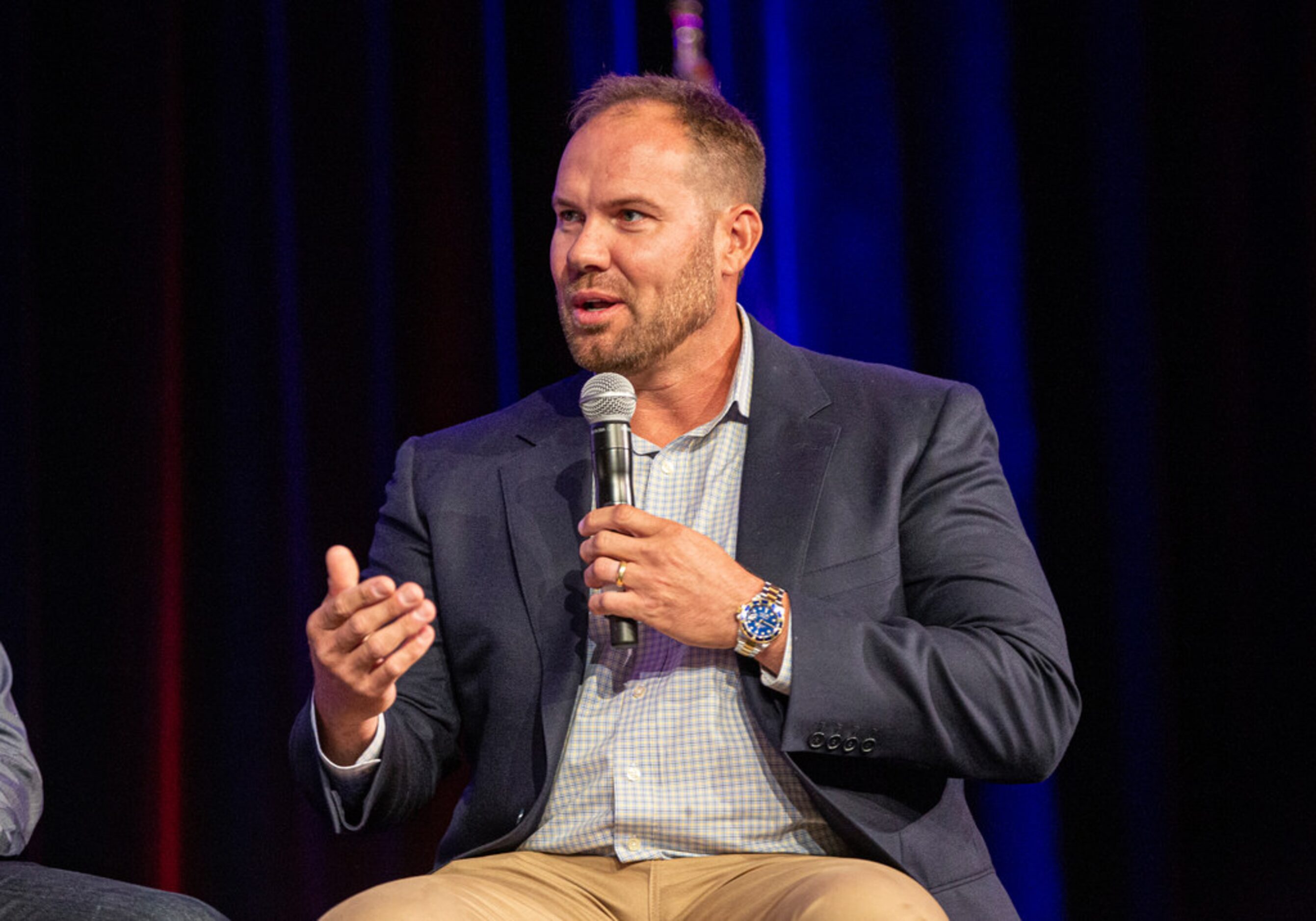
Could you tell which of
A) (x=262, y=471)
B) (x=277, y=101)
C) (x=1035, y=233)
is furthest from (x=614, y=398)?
(x=277, y=101)

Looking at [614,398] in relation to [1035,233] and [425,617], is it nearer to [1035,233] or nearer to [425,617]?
[425,617]

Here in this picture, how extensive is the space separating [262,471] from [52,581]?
1.63ft

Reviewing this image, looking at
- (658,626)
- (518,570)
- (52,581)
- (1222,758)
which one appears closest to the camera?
(658,626)

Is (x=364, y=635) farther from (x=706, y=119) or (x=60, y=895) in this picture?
(x=706, y=119)

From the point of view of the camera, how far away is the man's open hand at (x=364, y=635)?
1645 millimetres

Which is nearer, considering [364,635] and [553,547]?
[364,635]

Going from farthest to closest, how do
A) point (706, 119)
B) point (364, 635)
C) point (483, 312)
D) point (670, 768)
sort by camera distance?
point (483, 312) → point (706, 119) → point (670, 768) → point (364, 635)

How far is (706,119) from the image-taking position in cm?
241

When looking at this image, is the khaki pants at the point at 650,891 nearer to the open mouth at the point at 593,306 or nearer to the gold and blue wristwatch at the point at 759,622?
the gold and blue wristwatch at the point at 759,622

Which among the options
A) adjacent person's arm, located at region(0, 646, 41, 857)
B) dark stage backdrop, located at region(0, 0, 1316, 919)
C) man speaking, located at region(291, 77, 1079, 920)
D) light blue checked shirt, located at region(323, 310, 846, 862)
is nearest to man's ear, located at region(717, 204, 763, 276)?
man speaking, located at region(291, 77, 1079, 920)

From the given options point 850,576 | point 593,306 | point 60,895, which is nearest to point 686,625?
point 850,576

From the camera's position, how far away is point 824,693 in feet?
5.86

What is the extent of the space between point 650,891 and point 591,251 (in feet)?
3.33

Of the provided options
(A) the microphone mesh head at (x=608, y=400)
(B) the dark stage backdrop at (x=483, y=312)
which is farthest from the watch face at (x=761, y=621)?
(B) the dark stage backdrop at (x=483, y=312)
